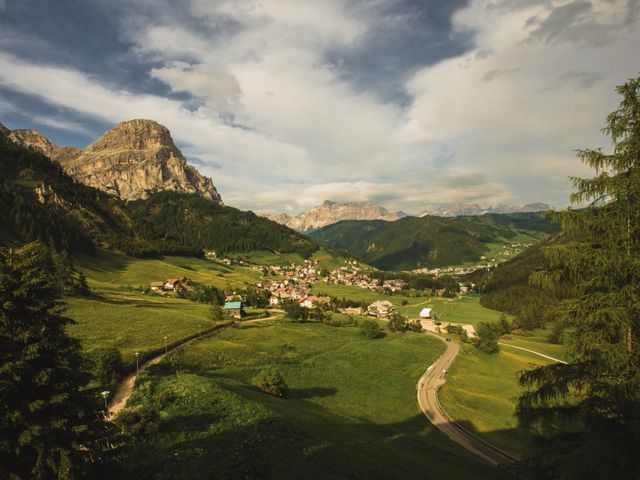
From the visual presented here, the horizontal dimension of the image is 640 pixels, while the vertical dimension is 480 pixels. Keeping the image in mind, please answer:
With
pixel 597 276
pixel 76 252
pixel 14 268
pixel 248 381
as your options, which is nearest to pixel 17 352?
pixel 14 268

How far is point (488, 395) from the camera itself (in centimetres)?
6297

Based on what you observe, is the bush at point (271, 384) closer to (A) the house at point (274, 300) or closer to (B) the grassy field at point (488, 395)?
(B) the grassy field at point (488, 395)

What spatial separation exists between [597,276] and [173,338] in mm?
67945

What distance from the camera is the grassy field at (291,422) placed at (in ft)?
66.5

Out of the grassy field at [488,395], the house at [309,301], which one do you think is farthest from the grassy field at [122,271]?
the grassy field at [488,395]

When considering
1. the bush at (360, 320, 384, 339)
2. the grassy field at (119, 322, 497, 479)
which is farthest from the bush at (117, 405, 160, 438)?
the bush at (360, 320, 384, 339)

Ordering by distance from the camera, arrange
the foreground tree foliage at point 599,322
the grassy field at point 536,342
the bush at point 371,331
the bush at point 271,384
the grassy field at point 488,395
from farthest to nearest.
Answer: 1. the grassy field at point 536,342
2. the bush at point 371,331
3. the grassy field at point 488,395
4. the bush at point 271,384
5. the foreground tree foliage at point 599,322

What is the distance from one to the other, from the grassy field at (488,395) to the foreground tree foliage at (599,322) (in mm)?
11094

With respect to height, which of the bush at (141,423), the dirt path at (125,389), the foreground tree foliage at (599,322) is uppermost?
the foreground tree foliage at (599,322)

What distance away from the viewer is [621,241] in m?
12.5

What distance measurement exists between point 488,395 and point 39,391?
69747 millimetres

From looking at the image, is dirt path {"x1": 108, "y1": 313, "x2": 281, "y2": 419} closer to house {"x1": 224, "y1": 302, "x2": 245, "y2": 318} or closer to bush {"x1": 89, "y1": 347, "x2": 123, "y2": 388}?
bush {"x1": 89, "y1": 347, "x2": 123, "y2": 388}

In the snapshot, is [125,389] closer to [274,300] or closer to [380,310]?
[274,300]

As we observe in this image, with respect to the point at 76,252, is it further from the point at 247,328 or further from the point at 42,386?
the point at 42,386
